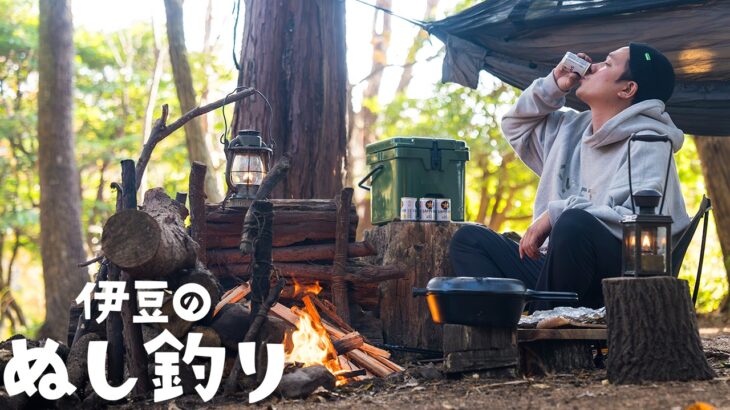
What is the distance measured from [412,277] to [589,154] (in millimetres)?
1163

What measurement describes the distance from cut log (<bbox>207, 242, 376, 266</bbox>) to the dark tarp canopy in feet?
4.95

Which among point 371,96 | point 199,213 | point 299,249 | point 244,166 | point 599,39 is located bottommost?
point 299,249

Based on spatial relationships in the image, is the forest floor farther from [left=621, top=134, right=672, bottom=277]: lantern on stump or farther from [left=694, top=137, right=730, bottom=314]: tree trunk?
[left=694, top=137, right=730, bottom=314]: tree trunk

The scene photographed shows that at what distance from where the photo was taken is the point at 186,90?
10281mm

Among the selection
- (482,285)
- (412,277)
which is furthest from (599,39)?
(482,285)

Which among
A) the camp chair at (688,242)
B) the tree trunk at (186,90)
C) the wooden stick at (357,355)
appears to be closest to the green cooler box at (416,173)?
the wooden stick at (357,355)

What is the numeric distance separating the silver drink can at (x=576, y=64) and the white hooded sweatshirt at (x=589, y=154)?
0.44 feet

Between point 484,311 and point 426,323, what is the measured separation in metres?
1.33

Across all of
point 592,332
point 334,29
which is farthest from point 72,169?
point 592,332

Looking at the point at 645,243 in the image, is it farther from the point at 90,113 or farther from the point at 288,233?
the point at 90,113

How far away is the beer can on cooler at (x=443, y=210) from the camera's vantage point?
212 inches

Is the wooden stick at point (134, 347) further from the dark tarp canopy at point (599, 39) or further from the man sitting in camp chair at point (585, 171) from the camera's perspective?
the dark tarp canopy at point (599, 39)

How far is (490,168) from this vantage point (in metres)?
16.3

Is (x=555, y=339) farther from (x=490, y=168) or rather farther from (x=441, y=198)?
(x=490, y=168)
